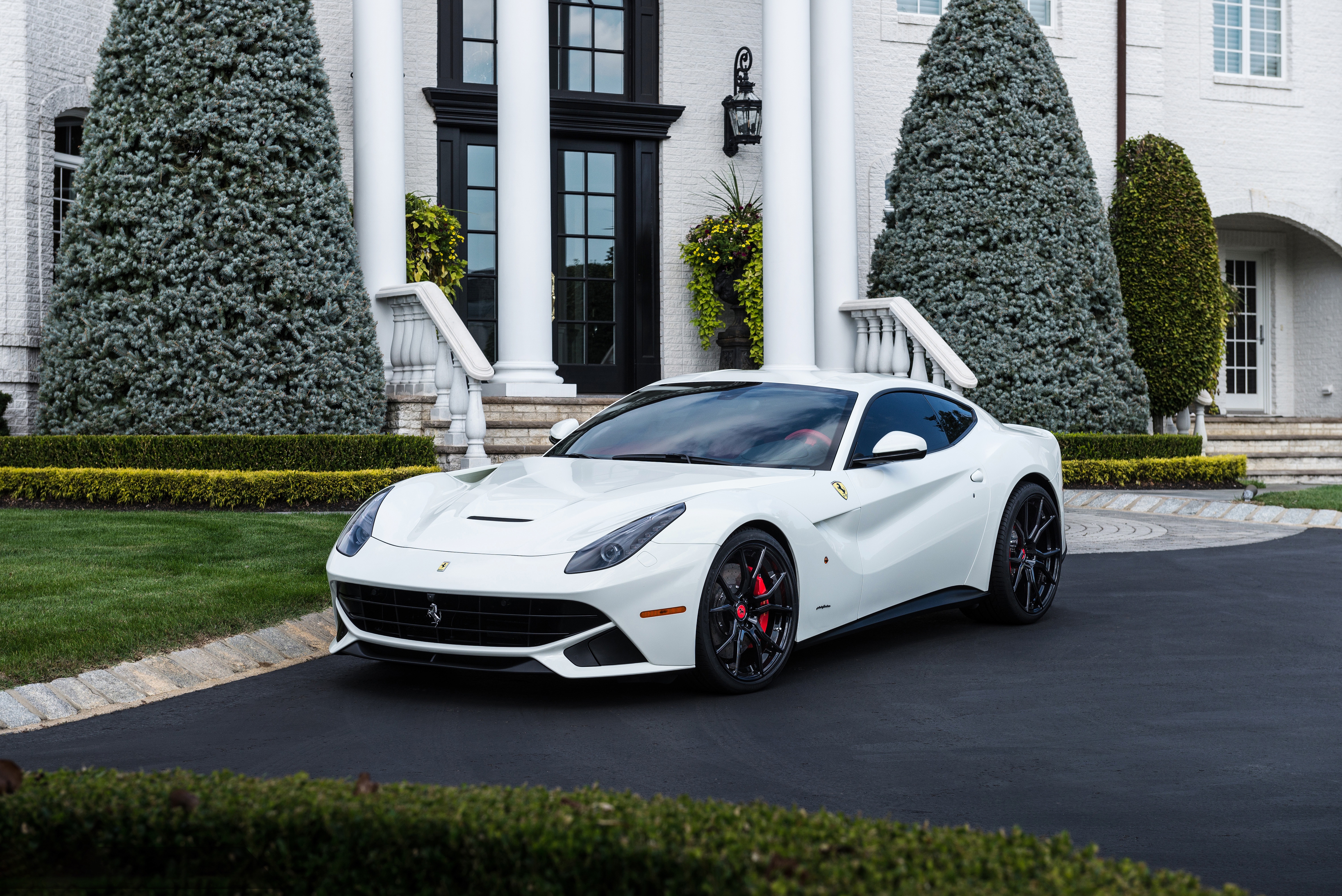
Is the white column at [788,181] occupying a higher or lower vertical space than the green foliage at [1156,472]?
higher

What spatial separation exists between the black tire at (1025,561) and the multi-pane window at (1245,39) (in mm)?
16698

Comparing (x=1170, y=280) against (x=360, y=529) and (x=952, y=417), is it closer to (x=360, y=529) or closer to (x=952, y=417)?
(x=952, y=417)

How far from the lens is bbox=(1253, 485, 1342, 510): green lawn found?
549 inches

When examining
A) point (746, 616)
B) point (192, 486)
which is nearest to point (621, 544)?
point (746, 616)

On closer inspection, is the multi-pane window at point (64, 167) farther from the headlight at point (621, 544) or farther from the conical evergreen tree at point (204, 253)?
the headlight at point (621, 544)

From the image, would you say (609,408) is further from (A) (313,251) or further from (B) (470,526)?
(A) (313,251)

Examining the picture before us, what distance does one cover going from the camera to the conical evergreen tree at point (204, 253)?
12.2m

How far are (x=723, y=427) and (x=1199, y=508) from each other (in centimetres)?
892

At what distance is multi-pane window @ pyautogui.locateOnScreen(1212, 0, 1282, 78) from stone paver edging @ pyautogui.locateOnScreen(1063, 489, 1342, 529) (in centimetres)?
1029

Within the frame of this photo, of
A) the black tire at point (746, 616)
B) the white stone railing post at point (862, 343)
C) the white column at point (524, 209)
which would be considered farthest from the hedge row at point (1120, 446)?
the black tire at point (746, 616)

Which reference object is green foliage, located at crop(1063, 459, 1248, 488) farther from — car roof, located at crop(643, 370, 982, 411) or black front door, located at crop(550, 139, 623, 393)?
car roof, located at crop(643, 370, 982, 411)

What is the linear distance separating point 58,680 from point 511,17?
10.4m

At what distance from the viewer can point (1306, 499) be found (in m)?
14.7

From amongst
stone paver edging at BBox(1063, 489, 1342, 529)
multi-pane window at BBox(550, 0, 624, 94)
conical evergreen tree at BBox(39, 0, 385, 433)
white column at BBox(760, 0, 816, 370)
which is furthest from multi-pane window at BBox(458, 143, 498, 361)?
stone paver edging at BBox(1063, 489, 1342, 529)
